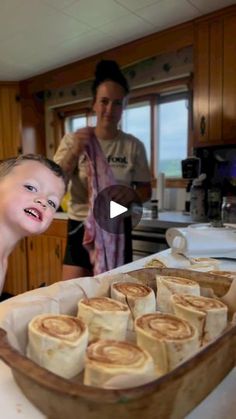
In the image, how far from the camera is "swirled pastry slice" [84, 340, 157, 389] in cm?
A: 26

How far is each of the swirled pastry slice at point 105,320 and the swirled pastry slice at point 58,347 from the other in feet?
0.16

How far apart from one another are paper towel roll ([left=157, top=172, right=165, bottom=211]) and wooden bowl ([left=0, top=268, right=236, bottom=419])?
1.76 meters

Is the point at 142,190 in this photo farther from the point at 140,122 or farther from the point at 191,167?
the point at 140,122

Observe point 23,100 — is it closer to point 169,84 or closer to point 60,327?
point 169,84

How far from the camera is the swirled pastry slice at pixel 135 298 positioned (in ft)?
1.42

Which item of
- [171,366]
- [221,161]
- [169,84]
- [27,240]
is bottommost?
[27,240]

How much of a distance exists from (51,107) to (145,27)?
44.7 inches

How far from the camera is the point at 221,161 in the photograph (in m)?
1.81

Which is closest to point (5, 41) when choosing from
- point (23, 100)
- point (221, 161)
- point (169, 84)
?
point (23, 100)

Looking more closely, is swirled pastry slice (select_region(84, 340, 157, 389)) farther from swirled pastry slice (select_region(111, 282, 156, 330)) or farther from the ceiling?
the ceiling

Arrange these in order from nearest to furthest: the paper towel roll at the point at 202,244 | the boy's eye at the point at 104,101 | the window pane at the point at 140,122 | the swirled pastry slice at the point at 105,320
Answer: the swirled pastry slice at the point at 105,320 → the paper towel roll at the point at 202,244 → the boy's eye at the point at 104,101 → the window pane at the point at 140,122

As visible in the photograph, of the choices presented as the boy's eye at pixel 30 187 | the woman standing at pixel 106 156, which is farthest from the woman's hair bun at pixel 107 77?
the boy's eye at pixel 30 187

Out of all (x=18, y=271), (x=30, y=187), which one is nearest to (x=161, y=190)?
(x=18, y=271)

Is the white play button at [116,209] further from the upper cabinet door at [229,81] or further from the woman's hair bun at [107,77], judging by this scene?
the upper cabinet door at [229,81]
